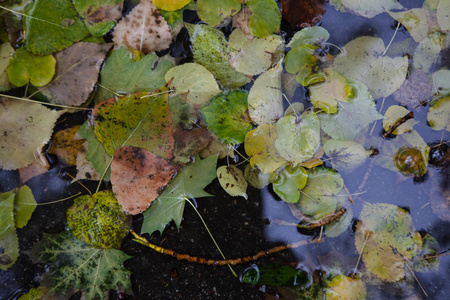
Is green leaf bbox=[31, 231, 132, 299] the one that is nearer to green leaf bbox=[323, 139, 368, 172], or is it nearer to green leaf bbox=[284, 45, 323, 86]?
green leaf bbox=[323, 139, 368, 172]

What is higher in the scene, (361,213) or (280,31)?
(280,31)

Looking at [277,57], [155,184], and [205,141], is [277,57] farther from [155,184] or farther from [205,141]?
[155,184]

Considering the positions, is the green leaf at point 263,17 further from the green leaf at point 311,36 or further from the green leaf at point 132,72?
the green leaf at point 132,72

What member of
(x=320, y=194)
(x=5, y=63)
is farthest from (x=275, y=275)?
(x=5, y=63)

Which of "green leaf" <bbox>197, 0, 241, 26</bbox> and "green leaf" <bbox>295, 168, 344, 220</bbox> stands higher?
"green leaf" <bbox>197, 0, 241, 26</bbox>

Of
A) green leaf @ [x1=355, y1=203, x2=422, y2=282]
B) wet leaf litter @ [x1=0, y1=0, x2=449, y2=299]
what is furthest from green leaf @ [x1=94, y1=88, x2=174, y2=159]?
green leaf @ [x1=355, y1=203, x2=422, y2=282]

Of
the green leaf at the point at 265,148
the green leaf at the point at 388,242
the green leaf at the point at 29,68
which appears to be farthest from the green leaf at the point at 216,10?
the green leaf at the point at 388,242

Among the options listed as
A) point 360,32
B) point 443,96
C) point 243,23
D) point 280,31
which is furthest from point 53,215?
point 443,96
